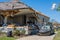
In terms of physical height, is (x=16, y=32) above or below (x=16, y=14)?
below

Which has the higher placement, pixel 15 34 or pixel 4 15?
pixel 4 15

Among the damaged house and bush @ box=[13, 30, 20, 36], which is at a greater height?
the damaged house

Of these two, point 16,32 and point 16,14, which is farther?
point 16,14

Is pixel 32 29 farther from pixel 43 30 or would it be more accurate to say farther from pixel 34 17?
pixel 34 17

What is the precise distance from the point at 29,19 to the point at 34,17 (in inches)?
45.2

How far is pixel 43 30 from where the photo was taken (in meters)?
27.2

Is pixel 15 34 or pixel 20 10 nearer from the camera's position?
pixel 15 34

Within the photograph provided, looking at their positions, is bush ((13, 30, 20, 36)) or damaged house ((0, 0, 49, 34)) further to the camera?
damaged house ((0, 0, 49, 34))

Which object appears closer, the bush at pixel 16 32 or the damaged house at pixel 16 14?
the bush at pixel 16 32

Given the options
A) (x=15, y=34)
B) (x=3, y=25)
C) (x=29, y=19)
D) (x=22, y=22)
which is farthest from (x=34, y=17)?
(x=15, y=34)

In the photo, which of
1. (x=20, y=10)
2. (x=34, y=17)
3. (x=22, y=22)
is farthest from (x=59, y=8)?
(x=20, y=10)

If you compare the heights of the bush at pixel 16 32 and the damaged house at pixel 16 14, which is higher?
the damaged house at pixel 16 14

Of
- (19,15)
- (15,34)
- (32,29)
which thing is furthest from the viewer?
(19,15)

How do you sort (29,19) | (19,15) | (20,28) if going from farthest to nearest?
(29,19), (19,15), (20,28)
